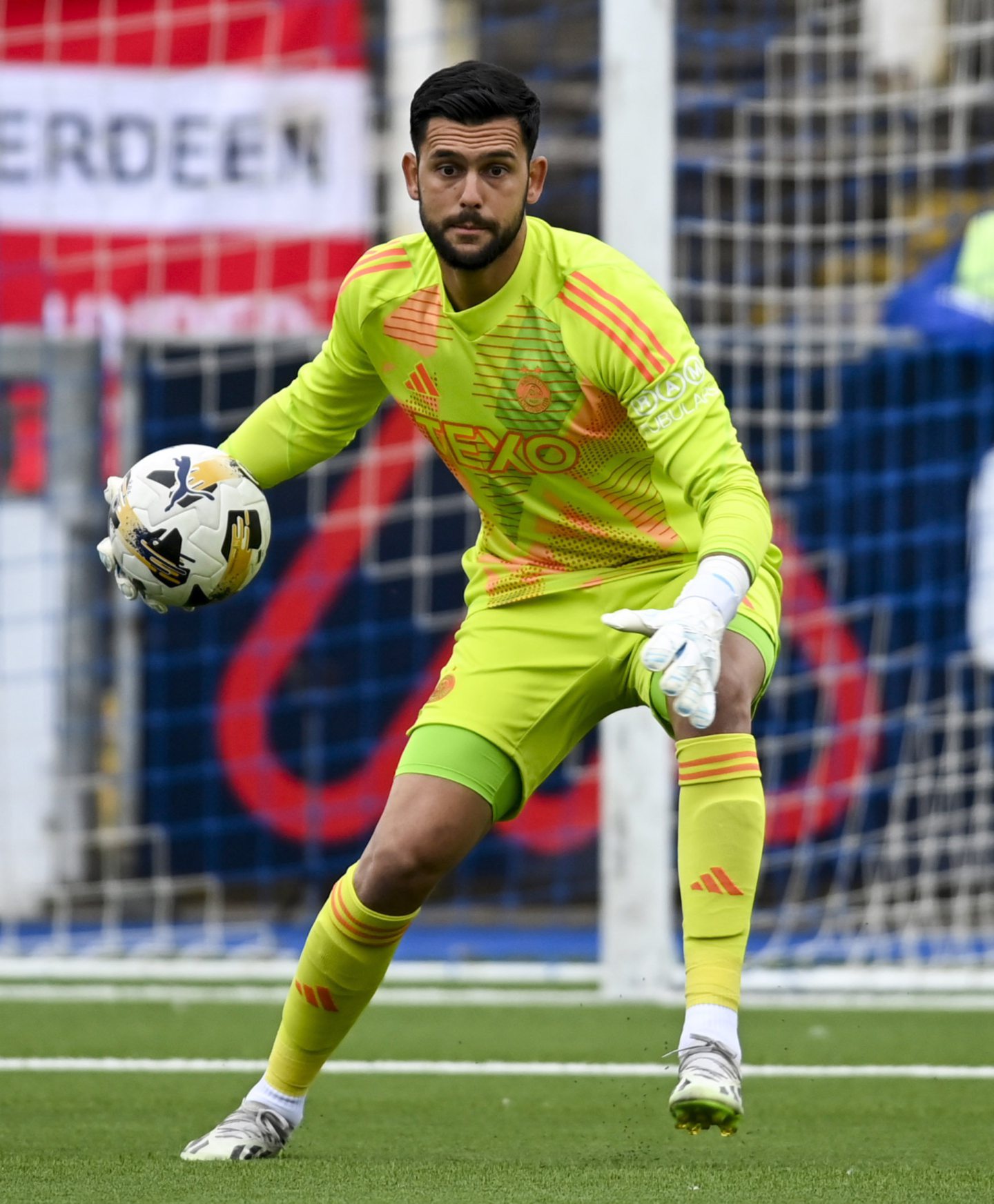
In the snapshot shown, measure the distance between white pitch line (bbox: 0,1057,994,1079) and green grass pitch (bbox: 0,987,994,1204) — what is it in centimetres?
7

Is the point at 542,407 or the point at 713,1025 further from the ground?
the point at 542,407

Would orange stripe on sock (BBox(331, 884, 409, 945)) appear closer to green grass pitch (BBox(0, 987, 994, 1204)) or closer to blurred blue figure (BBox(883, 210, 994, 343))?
green grass pitch (BBox(0, 987, 994, 1204))

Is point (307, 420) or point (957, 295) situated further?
point (957, 295)

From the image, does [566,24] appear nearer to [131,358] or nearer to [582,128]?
[582,128]

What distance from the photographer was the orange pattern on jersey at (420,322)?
3.75 m

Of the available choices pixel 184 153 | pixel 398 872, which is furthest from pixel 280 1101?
pixel 184 153

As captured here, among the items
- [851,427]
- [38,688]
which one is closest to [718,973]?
[851,427]

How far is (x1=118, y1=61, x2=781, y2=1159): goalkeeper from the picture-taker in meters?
3.40

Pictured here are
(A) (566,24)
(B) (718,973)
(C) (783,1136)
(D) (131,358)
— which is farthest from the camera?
(A) (566,24)

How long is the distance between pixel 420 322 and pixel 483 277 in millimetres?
165

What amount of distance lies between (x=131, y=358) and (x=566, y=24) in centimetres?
230

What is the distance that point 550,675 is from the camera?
3.78 m

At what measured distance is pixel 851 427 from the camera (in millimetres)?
7859

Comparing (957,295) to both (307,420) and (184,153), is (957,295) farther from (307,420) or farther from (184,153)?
(307,420)
